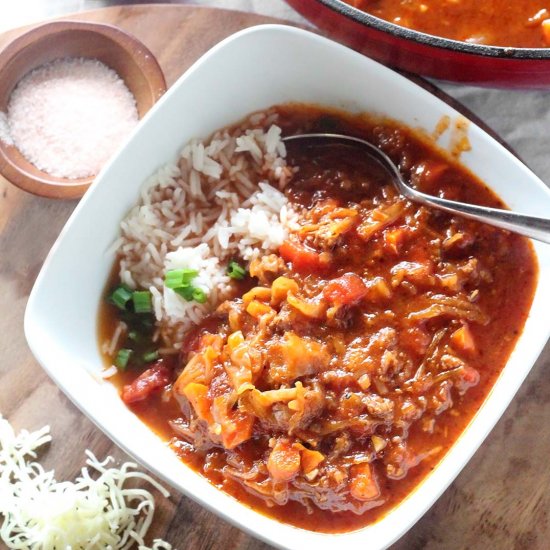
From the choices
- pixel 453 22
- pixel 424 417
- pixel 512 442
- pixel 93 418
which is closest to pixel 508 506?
pixel 512 442

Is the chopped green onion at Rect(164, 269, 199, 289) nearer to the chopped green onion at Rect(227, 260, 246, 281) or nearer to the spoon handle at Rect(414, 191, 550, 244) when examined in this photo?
the chopped green onion at Rect(227, 260, 246, 281)

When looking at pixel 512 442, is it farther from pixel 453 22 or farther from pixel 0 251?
pixel 0 251

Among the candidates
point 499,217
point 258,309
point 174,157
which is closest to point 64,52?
point 174,157

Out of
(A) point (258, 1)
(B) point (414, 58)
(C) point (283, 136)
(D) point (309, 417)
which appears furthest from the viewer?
(A) point (258, 1)

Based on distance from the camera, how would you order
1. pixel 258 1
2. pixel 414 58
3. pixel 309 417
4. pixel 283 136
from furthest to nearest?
1. pixel 258 1
2. pixel 283 136
3. pixel 414 58
4. pixel 309 417

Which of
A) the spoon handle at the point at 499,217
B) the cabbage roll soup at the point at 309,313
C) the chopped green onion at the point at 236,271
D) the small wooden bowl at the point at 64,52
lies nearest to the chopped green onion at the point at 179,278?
the cabbage roll soup at the point at 309,313

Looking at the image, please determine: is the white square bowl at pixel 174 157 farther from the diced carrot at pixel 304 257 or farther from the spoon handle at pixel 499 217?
the diced carrot at pixel 304 257
